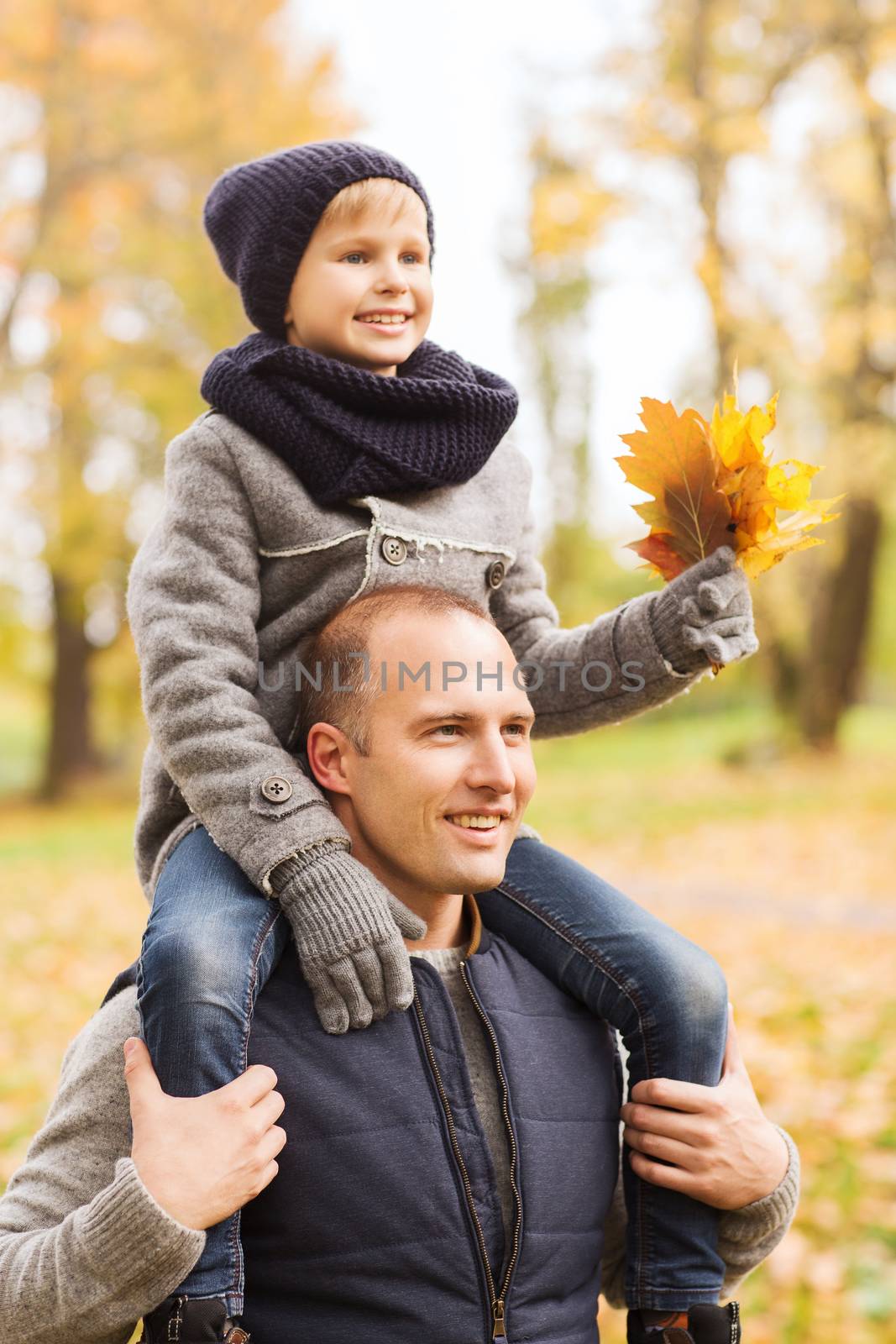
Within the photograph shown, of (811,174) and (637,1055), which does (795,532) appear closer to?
(637,1055)

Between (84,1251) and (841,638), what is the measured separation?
16.2m

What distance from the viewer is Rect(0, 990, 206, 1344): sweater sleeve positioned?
1876 mm

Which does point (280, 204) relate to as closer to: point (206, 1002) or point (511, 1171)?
point (206, 1002)

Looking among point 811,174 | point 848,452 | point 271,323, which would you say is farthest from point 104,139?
point 271,323

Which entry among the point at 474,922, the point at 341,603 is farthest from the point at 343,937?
the point at 341,603

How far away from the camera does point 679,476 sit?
2393 millimetres

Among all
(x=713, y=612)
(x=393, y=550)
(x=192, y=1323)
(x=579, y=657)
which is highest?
(x=393, y=550)

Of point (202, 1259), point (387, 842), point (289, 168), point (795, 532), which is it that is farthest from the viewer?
point (289, 168)

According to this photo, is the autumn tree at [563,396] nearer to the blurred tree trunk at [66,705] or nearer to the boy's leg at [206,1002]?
the blurred tree trunk at [66,705]

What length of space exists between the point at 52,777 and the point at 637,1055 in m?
16.9

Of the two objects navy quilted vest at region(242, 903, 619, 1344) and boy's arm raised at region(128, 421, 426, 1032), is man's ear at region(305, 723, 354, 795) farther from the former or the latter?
navy quilted vest at region(242, 903, 619, 1344)

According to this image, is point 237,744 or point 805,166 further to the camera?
point 805,166

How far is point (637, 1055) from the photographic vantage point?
7.86 feet

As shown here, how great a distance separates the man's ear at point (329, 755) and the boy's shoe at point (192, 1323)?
81cm
